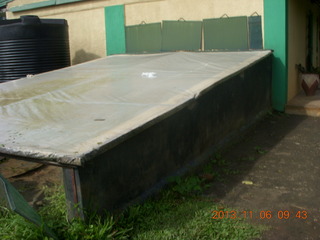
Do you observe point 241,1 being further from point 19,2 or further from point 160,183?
point 19,2

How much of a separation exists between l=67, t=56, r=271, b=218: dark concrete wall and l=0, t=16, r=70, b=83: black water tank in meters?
4.00

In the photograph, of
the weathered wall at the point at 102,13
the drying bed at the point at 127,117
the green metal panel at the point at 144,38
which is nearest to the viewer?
the drying bed at the point at 127,117

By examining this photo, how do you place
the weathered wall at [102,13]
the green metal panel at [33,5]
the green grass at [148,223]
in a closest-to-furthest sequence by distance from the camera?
the green grass at [148,223], the weathered wall at [102,13], the green metal panel at [33,5]

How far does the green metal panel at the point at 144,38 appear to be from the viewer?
8258 millimetres

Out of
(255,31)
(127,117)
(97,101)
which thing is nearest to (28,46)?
(97,101)

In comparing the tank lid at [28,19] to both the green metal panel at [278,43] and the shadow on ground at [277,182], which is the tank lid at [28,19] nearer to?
the green metal panel at [278,43]

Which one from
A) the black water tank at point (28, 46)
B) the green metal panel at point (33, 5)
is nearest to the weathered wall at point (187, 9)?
the black water tank at point (28, 46)

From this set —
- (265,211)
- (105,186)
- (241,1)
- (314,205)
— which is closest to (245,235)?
(265,211)

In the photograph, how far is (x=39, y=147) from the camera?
2955 millimetres

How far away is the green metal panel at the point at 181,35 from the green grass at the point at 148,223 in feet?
15.4

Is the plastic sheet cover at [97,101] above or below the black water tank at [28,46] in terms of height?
below

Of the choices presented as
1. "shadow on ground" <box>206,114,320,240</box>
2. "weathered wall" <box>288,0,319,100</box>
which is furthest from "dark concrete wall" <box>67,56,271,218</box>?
"weathered wall" <box>288,0,319,100</box>

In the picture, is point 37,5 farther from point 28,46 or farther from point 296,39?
point 296,39
